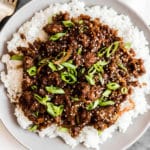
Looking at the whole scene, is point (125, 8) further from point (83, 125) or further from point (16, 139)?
point (16, 139)

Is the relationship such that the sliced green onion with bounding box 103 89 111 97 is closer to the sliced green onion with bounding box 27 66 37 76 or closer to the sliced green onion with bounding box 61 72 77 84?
the sliced green onion with bounding box 61 72 77 84

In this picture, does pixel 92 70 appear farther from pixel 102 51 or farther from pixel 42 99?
pixel 42 99

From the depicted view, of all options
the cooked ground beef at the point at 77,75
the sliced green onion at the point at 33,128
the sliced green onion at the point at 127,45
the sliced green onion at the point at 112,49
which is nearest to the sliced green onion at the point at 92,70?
the cooked ground beef at the point at 77,75

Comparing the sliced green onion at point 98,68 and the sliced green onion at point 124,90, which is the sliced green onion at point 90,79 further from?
the sliced green onion at point 124,90

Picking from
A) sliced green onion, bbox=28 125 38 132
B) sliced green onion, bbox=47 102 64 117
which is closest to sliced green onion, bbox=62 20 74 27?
sliced green onion, bbox=47 102 64 117

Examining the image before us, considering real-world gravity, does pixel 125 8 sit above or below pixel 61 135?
above

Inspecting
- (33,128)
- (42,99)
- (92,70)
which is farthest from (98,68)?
(33,128)

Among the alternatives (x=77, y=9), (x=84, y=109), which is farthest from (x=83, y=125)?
(x=77, y=9)
